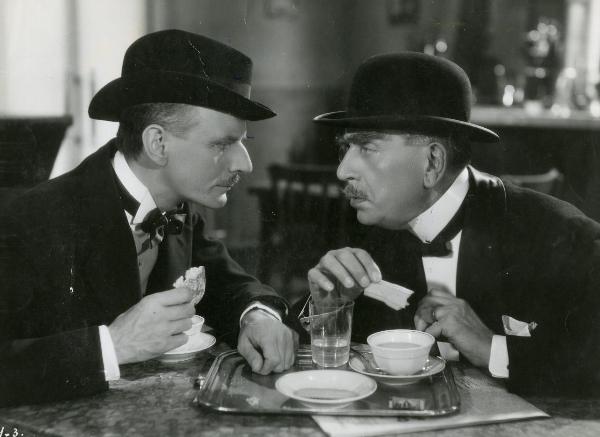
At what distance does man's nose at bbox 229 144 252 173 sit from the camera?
2000 millimetres

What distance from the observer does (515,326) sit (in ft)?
6.15

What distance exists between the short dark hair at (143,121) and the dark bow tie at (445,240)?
0.81m

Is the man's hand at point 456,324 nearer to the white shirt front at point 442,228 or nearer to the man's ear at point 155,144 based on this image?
the white shirt front at point 442,228

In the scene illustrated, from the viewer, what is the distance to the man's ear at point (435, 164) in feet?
6.32

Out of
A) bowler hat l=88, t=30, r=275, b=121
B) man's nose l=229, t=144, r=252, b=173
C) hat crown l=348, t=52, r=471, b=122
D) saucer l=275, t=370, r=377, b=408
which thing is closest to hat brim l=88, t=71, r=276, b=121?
bowler hat l=88, t=30, r=275, b=121

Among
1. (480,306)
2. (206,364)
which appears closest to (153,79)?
(206,364)

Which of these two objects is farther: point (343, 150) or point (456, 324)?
point (343, 150)

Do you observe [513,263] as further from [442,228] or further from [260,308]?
[260,308]

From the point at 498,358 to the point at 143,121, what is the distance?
1.22m

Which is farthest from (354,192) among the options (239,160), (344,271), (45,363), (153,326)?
(45,363)

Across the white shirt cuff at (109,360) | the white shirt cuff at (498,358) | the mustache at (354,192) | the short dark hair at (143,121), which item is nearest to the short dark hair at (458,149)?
the mustache at (354,192)

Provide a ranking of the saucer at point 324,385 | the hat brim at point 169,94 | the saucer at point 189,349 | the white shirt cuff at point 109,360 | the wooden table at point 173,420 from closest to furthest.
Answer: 1. the wooden table at point 173,420
2. the saucer at point 324,385
3. the white shirt cuff at point 109,360
4. the saucer at point 189,349
5. the hat brim at point 169,94

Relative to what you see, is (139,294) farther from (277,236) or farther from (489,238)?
(489,238)

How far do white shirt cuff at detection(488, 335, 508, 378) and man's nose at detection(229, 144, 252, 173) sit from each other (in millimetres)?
889
